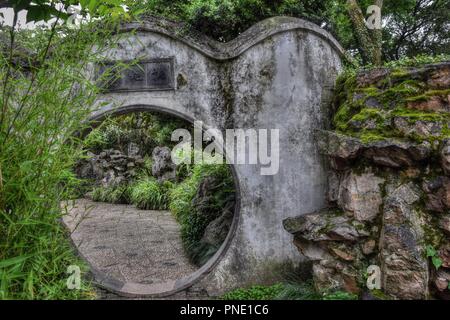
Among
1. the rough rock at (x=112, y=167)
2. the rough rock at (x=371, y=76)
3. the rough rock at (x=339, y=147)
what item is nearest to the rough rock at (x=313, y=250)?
the rough rock at (x=339, y=147)

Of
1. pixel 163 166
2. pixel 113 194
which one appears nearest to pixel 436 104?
pixel 163 166

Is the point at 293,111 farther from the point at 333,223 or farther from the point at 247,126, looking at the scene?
the point at 333,223

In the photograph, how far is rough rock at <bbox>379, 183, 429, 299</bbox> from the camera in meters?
3.18

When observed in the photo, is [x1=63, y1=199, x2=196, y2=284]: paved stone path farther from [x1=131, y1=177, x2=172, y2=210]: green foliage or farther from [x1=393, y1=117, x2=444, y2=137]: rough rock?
[x1=393, y1=117, x2=444, y2=137]: rough rock

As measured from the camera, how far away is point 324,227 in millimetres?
3709

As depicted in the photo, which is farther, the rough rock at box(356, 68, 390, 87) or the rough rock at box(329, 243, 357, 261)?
the rough rock at box(356, 68, 390, 87)

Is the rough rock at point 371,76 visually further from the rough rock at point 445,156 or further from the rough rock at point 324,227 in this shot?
the rough rock at point 324,227

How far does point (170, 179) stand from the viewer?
10891 millimetres

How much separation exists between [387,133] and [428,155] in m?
0.42

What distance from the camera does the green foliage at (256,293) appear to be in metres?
4.12

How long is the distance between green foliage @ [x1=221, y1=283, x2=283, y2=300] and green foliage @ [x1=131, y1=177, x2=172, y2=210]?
6225 mm

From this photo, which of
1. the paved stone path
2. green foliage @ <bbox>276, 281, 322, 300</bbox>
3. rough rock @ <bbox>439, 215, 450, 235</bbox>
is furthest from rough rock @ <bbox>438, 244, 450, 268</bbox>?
the paved stone path

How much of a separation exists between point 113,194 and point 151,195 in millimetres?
2092

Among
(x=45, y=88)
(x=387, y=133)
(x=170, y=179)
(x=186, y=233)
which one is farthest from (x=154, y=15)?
(x=170, y=179)
